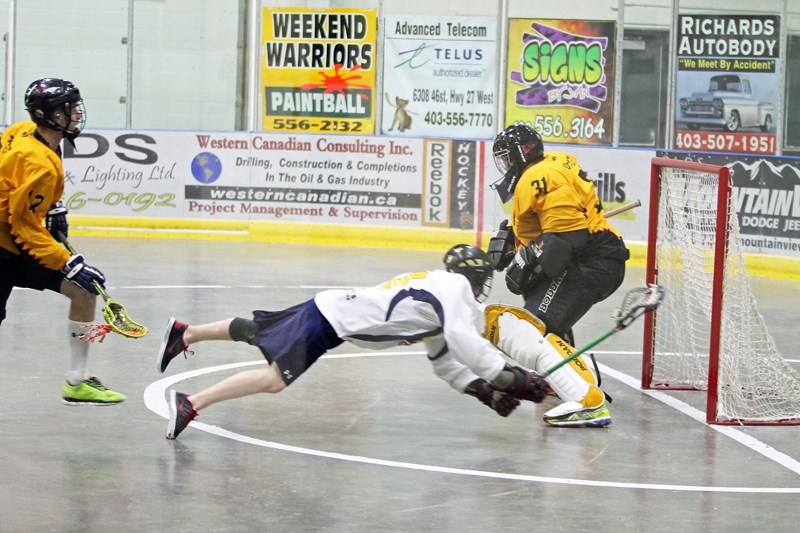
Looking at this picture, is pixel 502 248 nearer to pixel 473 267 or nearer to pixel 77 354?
pixel 473 267

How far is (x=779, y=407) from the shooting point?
8766mm

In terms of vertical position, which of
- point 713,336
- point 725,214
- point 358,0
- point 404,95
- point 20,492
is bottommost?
point 20,492

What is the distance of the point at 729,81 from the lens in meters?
18.8

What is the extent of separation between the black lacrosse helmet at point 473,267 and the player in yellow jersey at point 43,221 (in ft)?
6.58

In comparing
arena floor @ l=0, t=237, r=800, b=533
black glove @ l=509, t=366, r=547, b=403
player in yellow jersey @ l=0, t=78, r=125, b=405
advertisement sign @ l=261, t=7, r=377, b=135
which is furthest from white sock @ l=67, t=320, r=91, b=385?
advertisement sign @ l=261, t=7, r=377, b=135

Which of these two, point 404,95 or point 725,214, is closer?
point 725,214

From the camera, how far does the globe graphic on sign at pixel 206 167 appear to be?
17719 millimetres

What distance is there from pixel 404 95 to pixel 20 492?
13361 mm

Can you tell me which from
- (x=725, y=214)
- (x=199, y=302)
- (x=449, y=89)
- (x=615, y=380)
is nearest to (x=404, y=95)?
(x=449, y=89)

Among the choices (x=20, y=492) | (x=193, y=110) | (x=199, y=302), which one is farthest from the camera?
(x=193, y=110)

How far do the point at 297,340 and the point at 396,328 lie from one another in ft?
1.66

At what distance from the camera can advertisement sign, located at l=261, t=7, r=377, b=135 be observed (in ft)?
62.8

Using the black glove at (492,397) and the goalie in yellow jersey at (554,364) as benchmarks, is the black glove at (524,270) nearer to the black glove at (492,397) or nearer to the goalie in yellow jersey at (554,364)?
the goalie in yellow jersey at (554,364)

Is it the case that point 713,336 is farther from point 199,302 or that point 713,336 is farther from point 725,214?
point 199,302
